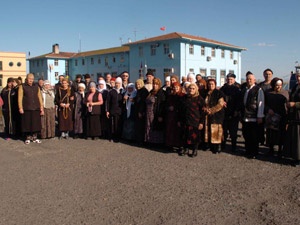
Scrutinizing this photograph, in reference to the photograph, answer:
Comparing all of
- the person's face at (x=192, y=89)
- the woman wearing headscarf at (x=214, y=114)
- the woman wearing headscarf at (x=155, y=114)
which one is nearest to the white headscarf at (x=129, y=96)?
the woman wearing headscarf at (x=155, y=114)

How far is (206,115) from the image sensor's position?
6.89 meters

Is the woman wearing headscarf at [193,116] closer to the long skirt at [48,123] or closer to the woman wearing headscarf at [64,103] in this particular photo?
the woman wearing headscarf at [64,103]

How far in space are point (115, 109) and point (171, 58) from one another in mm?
28615

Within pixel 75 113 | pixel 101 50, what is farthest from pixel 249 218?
pixel 101 50

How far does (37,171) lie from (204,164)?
10.6ft

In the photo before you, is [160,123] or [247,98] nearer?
[247,98]

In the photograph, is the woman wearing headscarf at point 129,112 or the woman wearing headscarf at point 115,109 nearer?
the woman wearing headscarf at point 129,112

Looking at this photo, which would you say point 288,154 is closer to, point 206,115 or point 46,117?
point 206,115

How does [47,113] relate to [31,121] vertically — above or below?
above

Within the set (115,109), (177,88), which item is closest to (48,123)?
(115,109)

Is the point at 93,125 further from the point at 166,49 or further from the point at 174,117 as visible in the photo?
the point at 166,49

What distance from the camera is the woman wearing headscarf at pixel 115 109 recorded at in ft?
27.8

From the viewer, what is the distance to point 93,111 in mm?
8625

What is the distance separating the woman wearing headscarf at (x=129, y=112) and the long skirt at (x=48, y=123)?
7.06 ft
